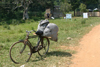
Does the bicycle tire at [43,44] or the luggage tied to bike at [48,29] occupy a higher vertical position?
the luggage tied to bike at [48,29]

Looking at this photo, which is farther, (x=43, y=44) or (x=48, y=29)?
(x=43, y=44)

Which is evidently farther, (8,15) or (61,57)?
(8,15)

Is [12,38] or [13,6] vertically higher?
[13,6]

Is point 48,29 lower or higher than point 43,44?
higher

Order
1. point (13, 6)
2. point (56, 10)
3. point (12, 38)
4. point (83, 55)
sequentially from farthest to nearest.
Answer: point (56, 10)
point (13, 6)
point (12, 38)
point (83, 55)

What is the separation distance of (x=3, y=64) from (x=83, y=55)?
3303 mm

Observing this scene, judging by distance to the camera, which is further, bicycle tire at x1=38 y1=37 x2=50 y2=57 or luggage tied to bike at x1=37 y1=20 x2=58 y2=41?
bicycle tire at x1=38 y1=37 x2=50 y2=57

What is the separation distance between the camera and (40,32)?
532 centimetres

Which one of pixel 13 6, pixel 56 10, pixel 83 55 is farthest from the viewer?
pixel 56 10

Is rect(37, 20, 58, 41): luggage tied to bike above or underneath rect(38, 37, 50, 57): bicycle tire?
above

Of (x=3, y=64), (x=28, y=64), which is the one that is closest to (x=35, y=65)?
(x=28, y=64)

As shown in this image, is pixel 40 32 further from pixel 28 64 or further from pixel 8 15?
pixel 8 15

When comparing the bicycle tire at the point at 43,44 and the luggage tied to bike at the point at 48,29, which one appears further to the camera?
the bicycle tire at the point at 43,44

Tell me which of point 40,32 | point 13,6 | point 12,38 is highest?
point 13,6
